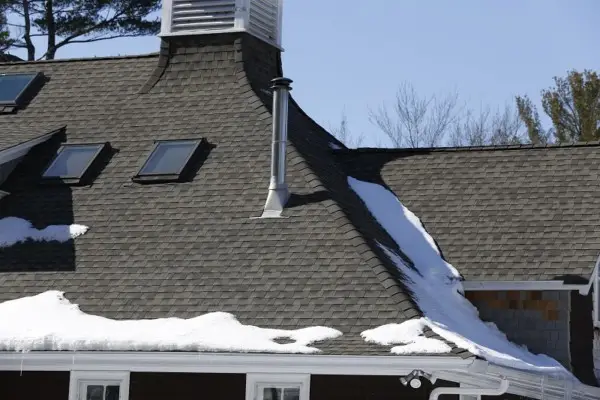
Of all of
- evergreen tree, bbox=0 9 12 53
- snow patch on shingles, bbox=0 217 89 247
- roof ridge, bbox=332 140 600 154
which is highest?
evergreen tree, bbox=0 9 12 53

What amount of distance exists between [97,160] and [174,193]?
1.57 meters

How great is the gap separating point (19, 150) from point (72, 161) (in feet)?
2.36

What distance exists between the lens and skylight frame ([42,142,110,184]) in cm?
1656

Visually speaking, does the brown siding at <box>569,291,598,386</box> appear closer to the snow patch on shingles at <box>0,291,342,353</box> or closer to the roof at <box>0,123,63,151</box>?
the snow patch on shingles at <box>0,291,342,353</box>

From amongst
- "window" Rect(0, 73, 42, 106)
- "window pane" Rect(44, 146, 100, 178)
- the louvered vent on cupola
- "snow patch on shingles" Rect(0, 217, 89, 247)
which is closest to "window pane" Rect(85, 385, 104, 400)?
"snow patch on shingles" Rect(0, 217, 89, 247)

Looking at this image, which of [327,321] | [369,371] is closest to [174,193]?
[327,321]

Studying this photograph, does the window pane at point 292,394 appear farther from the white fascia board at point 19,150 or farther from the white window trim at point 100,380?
the white fascia board at point 19,150

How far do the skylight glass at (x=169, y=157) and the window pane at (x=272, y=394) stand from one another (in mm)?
3832

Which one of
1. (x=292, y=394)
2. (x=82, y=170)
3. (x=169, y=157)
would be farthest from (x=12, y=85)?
(x=292, y=394)

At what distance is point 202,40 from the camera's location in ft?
60.8

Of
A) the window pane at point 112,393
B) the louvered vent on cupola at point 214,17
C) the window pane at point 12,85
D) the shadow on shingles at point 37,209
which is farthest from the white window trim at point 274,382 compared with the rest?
the window pane at point 12,85

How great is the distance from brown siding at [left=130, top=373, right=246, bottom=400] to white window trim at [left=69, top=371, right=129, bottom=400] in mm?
82

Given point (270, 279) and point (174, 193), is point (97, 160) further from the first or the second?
point (270, 279)

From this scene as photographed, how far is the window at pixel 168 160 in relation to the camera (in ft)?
53.0
